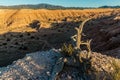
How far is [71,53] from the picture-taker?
17.0m

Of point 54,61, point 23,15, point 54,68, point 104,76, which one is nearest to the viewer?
point 104,76

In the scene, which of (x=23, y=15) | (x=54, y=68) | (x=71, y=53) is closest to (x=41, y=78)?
(x=54, y=68)

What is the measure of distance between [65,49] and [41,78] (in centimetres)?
196

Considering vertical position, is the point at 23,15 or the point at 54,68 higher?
the point at 54,68

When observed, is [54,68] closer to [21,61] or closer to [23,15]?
[21,61]

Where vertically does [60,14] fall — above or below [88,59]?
below

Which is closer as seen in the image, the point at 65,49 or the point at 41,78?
the point at 41,78

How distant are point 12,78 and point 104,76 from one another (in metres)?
3.93

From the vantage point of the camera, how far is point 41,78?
1606cm

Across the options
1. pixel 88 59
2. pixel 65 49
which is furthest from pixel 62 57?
pixel 88 59

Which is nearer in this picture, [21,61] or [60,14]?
[21,61]

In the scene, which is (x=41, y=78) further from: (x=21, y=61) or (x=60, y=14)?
(x=60, y=14)

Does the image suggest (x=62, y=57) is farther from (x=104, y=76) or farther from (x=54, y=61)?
(x=104, y=76)

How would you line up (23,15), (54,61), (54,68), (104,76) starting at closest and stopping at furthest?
(104,76) → (54,68) → (54,61) → (23,15)
